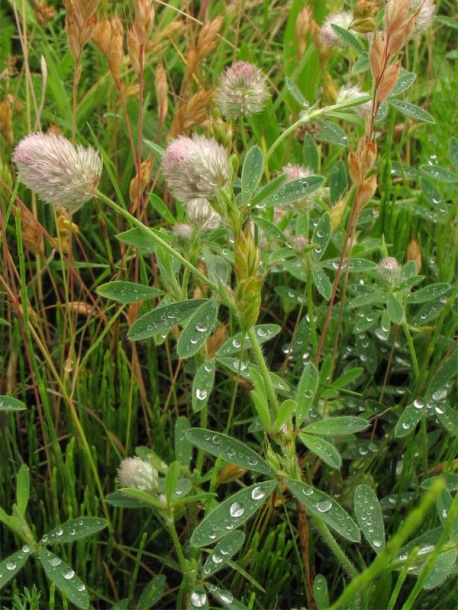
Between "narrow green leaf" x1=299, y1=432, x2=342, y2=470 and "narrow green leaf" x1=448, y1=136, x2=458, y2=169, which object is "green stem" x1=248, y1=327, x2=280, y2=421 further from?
"narrow green leaf" x1=448, y1=136, x2=458, y2=169

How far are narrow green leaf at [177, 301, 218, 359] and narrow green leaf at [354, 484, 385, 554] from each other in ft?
0.92

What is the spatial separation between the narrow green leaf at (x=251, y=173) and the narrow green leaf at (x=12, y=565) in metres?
0.56

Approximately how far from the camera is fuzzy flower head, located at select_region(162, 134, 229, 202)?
0.89 meters

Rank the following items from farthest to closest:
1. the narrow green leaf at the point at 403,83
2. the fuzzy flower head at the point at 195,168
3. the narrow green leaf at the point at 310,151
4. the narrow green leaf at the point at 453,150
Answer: the narrow green leaf at the point at 310,151, the narrow green leaf at the point at 453,150, the narrow green leaf at the point at 403,83, the fuzzy flower head at the point at 195,168

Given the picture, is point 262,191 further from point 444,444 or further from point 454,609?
point 454,609

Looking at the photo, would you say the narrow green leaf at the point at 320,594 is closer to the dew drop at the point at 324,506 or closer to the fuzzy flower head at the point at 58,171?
the dew drop at the point at 324,506

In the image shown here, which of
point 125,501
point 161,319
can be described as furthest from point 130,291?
point 125,501

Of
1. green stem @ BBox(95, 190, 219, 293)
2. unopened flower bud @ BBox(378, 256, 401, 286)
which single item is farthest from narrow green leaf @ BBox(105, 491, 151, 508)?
unopened flower bud @ BBox(378, 256, 401, 286)

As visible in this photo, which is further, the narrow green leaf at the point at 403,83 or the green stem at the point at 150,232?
the narrow green leaf at the point at 403,83

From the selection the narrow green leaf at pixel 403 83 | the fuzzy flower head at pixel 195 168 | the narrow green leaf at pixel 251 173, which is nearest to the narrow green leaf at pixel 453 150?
the narrow green leaf at pixel 403 83

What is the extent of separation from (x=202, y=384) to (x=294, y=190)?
0.28 m

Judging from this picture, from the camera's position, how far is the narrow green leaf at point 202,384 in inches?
41.4

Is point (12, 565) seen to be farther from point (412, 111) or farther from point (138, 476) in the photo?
point (412, 111)

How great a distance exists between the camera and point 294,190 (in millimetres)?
1091
